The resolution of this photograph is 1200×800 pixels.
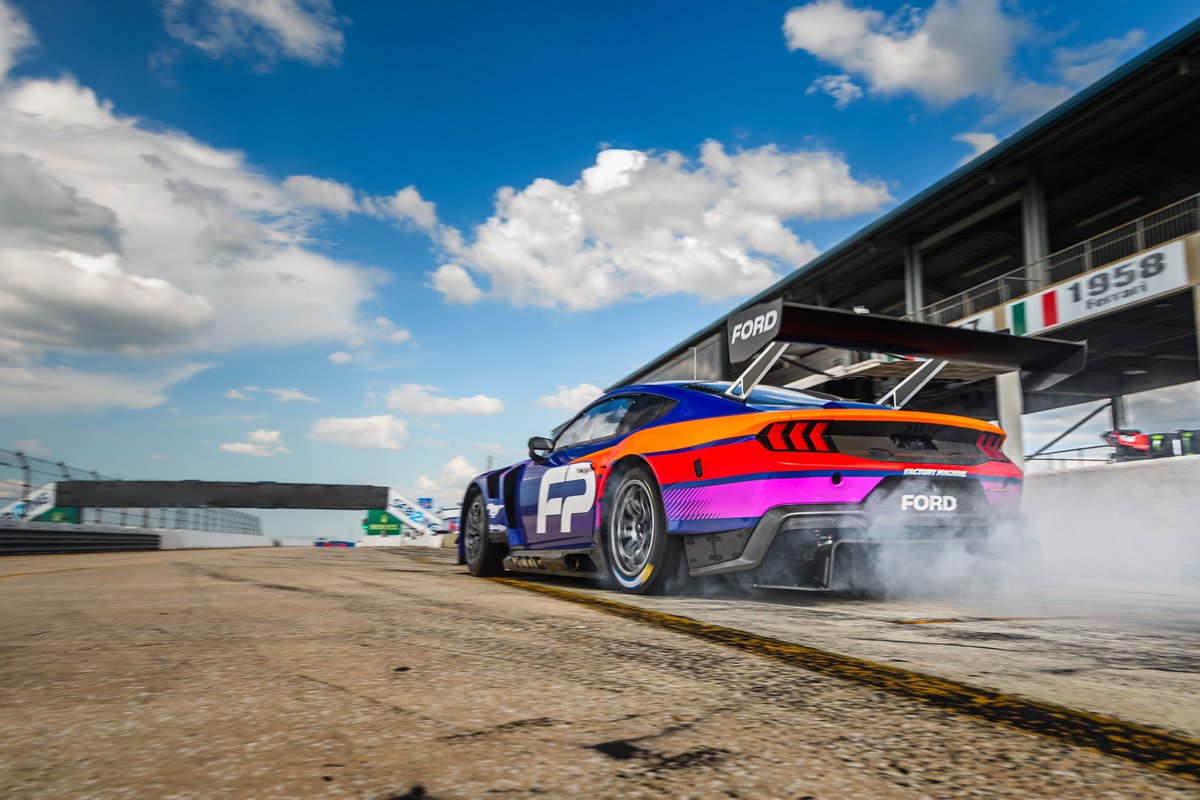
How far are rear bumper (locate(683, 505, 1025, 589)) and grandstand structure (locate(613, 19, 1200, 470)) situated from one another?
6.02 metres

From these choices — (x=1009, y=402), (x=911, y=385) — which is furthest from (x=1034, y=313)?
(x=911, y=385)

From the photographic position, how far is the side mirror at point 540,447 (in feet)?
19.0

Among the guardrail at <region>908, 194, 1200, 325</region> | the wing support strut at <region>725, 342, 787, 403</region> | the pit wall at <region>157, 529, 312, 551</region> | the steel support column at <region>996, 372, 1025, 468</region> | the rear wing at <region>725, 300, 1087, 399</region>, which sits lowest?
the pit wall at <region>157, 529, 312, 551</region>

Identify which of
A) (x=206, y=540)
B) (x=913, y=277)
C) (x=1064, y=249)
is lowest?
(x=206, y=540)

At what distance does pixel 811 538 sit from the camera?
3.70 m

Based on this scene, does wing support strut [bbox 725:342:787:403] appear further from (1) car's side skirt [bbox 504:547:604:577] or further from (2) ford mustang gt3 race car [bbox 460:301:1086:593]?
(1) car's side skirt [bbox 504:547:604:577]

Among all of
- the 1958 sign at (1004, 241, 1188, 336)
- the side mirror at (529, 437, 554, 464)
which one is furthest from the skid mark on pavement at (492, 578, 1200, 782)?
the 1958 sign at (1004, 241, 1188, 336)

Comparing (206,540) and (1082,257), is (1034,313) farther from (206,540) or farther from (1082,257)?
(206,540)

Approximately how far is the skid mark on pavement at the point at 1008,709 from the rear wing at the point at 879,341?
5.65ft

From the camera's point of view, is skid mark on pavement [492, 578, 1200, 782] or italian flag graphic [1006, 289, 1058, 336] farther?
italian flag graphic [1006, 289, 1058, 336]

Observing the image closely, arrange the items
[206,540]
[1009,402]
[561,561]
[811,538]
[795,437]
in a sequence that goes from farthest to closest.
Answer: [206,540]
[1009,402]
[561,561]
[795,437]
[811,538]

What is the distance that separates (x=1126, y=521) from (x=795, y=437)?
248 inches

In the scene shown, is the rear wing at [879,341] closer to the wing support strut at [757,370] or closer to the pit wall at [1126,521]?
the wing support strut at [757,370]

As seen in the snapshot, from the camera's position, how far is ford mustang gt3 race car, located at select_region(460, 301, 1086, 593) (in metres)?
3.74
